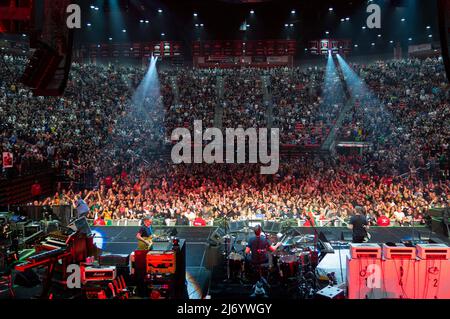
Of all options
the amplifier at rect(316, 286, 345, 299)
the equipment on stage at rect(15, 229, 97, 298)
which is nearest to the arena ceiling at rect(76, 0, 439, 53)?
the equipment on stage at rect(15, 229, 97, 298)

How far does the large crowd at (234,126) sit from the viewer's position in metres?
11.9

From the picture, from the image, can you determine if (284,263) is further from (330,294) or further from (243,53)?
(243,53)

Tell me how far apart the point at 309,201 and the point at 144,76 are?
57.3 ft

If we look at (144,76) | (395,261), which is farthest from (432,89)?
(395,261)

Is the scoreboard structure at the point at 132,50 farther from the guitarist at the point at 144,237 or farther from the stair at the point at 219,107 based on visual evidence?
the guitarist at the point at 144,237

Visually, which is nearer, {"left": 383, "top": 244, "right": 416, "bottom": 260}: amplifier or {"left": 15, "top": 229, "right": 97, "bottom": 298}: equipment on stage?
{"left": 383, "top": 244, "right": 416, "bottom": 260}: amplifier

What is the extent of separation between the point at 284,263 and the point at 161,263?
6.19 ft

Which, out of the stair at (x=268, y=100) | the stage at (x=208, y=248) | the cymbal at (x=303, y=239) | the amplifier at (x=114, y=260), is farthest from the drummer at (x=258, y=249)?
the stair at (x=268, y=100)

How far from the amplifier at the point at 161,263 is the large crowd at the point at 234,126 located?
5098mm

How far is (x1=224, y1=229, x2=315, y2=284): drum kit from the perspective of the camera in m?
6.14

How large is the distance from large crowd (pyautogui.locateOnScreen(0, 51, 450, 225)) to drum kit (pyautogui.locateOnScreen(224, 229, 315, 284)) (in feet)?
12.0

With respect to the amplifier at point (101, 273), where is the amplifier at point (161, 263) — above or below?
above

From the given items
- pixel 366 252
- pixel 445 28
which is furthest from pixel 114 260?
pixel 445 28

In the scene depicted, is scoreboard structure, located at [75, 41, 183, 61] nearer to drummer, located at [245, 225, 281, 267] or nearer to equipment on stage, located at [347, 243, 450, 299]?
drummer, located at [245, 225, 281, 267]
